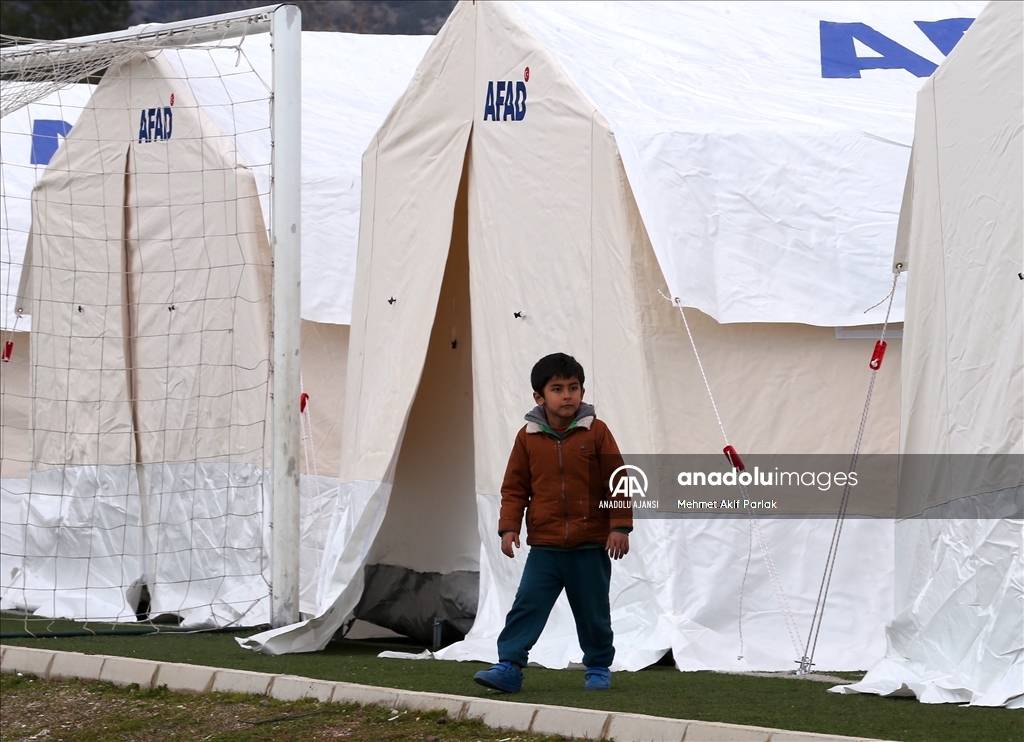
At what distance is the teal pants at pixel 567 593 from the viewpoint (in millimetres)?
5828

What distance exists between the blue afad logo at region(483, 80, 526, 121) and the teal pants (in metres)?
2.74

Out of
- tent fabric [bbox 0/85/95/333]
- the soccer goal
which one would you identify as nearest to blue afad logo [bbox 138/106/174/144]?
the soccer goal

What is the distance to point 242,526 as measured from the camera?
9656 mm

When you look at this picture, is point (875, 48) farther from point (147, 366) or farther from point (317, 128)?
point (147, 366)

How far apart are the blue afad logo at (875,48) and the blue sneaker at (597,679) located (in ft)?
13.8

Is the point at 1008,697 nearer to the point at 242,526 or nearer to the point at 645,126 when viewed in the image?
the point at 645,126

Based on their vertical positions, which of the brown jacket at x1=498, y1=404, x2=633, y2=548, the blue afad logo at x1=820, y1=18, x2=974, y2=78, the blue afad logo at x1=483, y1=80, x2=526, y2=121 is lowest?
the brown jacket at x1=498, y1=404, x2=633, y2=548

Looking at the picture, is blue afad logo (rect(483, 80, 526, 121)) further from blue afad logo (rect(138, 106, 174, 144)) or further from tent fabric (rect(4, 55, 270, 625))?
blue afad logo (rect(138, 106, 174, 144))

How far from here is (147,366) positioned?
10.1 metres

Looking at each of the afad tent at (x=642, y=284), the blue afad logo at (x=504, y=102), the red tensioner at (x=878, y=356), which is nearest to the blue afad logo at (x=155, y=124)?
the afad tent at (x=642, y=284)

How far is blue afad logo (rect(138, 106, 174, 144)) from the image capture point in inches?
392

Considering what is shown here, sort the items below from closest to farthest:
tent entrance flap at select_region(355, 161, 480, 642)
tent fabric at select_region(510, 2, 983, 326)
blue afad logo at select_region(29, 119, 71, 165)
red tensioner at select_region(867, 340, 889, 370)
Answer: red tensioner at select_region(867, 340, 889, 370), tent fabric at select_region(510, 2, 983, 326), tent entrance flap at select_region(355, 161, 480, 642), blue afad logo at select_region(29, 119, 71, 165)

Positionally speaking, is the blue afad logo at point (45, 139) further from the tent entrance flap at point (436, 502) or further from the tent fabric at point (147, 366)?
the tent entrance flap at point (436, 502)

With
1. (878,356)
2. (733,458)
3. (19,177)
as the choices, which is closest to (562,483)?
(733,458)
